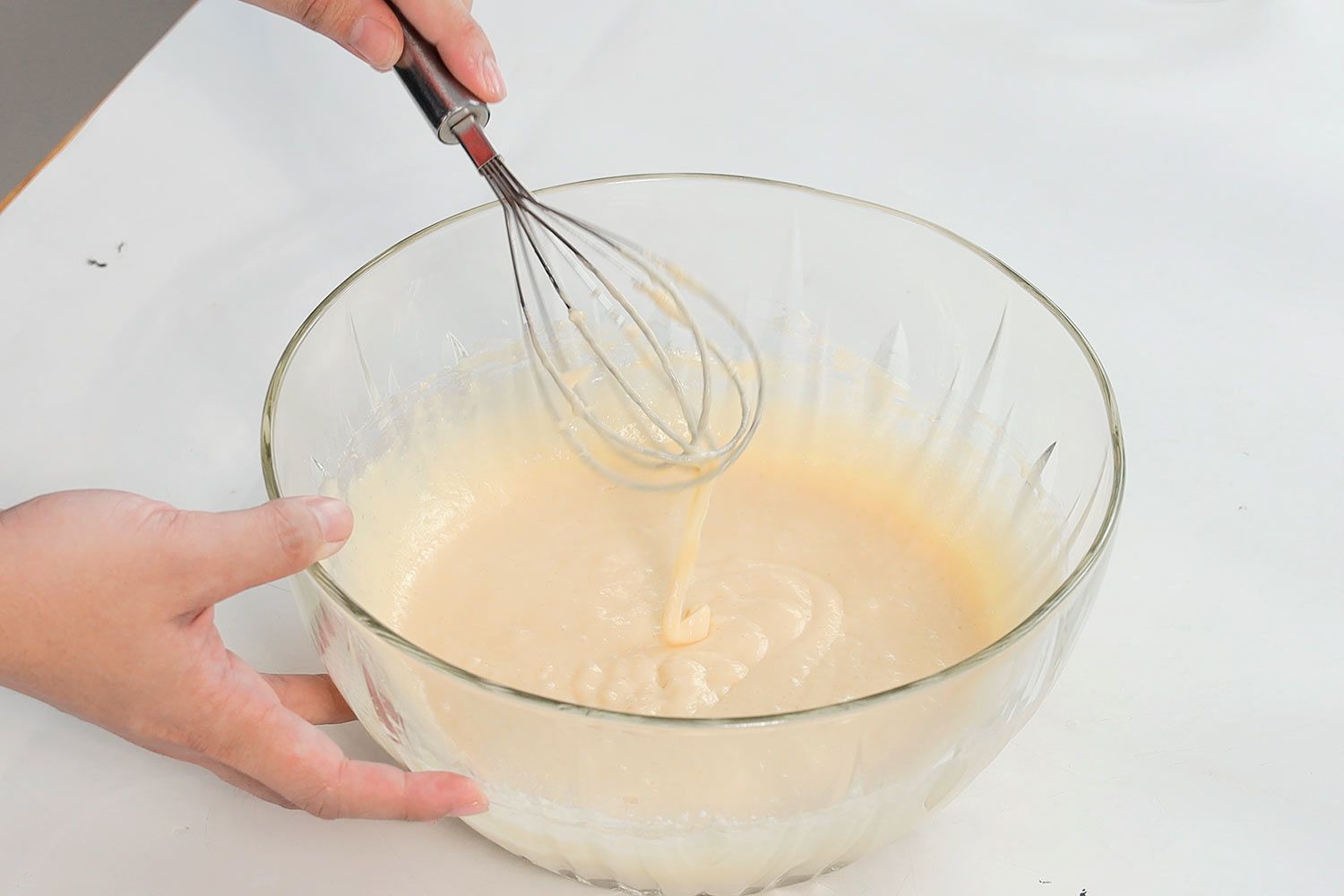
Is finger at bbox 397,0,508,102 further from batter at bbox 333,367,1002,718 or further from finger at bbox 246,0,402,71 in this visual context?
batter at bbox 333,367,1002,718

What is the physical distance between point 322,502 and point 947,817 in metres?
0.41

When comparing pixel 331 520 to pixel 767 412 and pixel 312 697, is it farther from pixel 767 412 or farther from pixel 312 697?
pixel 767 412

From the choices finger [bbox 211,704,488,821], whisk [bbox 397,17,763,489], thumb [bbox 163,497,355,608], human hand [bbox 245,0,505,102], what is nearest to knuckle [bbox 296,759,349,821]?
finger [bbox 211,704,488,821]

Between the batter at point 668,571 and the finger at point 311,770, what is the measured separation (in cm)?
13

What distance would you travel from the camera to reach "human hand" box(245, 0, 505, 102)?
2.84ft

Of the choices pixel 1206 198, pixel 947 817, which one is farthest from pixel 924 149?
pixel 947 817

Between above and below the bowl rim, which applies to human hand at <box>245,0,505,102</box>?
above

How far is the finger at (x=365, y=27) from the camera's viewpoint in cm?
86

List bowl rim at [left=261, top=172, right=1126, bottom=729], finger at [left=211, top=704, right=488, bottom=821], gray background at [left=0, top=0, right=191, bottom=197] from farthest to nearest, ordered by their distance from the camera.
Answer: gray background at [left=0, top=0, right=191, bottom=197]
finger at [left=211, top=704, right=488, bottom=821]
bowl rim at [left=261, top=172, right=1126, bottom=729]

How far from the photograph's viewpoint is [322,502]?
680mm

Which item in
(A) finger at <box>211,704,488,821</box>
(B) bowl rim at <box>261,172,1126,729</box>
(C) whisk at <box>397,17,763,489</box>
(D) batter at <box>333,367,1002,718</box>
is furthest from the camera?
(C) whisk at <box>397,17,763,489</box>

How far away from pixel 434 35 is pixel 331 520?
361 millimetres

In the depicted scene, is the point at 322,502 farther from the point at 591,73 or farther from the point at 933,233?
the point at 591,73

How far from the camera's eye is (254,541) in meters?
0.67
